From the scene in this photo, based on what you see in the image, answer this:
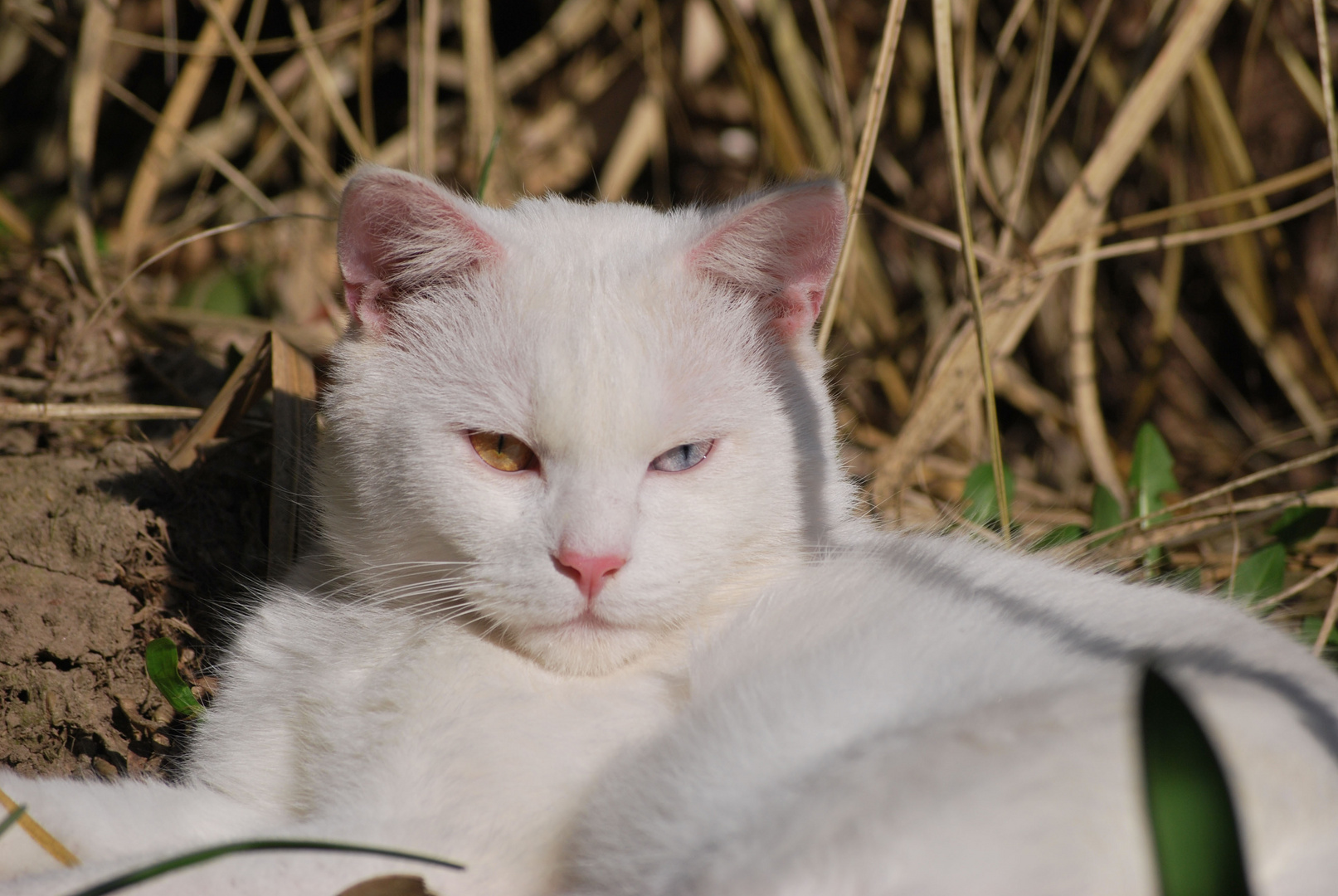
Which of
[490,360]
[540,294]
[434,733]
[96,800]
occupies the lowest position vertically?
[96,800]

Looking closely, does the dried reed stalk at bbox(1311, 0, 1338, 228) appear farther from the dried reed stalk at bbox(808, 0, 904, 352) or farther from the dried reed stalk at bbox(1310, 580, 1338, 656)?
the dried reed stalk at bbox(808, 0, 904, 352)

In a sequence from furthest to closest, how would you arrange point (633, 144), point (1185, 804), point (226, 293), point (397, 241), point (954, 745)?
point (633, 144) < point (226, 293) < point (397, 241) < point (954, 745) < point (1185, 804)

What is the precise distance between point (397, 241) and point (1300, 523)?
1881 millimetres

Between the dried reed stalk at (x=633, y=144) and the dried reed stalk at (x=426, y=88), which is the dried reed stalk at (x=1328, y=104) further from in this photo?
the dried reed stalk at (x=633, y=144)

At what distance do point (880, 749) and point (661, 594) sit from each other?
0.38 m

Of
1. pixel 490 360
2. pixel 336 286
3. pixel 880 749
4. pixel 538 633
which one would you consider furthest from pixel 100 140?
pixel 880 749

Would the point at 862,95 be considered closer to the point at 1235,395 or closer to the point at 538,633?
the point at 1235,395

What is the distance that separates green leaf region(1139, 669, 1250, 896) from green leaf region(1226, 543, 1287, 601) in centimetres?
126

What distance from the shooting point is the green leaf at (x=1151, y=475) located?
7.50 feet

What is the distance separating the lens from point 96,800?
1373 mm

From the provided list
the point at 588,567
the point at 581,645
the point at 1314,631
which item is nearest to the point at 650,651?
the point at 581,645

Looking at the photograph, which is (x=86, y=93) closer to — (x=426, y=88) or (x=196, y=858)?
(x=426, y=88)

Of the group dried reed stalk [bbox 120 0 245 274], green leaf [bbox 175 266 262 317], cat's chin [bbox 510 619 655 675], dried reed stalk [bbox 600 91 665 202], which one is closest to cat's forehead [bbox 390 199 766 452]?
cat's chin [bbox 510 619 655 675]

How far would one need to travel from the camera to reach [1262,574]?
1.98 meters
